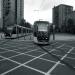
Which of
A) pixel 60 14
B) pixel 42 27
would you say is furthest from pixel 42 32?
pixel 60 14

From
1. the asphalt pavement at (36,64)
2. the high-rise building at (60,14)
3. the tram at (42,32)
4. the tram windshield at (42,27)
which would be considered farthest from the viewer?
the high-rise building at (60,14)

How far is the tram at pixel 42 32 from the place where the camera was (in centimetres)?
1897

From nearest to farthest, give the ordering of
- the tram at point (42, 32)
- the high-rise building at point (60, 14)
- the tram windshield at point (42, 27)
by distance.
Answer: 1. the tram at point (42, 32)
2. the tram windshield at point (42, 27)
3. the high-rise building at point (60, 14)

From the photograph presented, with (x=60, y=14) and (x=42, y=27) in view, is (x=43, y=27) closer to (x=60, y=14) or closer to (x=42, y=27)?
(x=42, y=27)

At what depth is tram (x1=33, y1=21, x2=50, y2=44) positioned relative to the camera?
1897 cm

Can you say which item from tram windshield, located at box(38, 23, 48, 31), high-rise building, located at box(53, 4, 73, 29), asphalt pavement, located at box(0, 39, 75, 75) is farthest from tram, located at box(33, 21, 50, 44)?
high-rise building, located at box(53, 4, 73, 29)

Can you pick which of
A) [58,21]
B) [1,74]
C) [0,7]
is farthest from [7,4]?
[1,74]

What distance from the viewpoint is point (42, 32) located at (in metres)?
19.2

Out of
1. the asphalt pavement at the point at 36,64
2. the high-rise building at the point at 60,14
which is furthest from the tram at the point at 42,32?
the high-rise building at the point at 60,14

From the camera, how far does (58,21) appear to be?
12650 cm

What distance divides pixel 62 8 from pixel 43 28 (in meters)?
111

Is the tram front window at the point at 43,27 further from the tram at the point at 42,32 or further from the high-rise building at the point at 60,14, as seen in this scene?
the high-rise building at the point at 60,14

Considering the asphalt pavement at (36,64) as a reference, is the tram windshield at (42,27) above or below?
above

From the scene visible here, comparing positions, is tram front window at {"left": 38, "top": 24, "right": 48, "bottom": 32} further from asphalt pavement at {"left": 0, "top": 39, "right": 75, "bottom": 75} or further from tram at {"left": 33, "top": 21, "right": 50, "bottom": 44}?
asphalt pavement at {"left": 0, "top": 39, "right": 75, "bottom": 75}
